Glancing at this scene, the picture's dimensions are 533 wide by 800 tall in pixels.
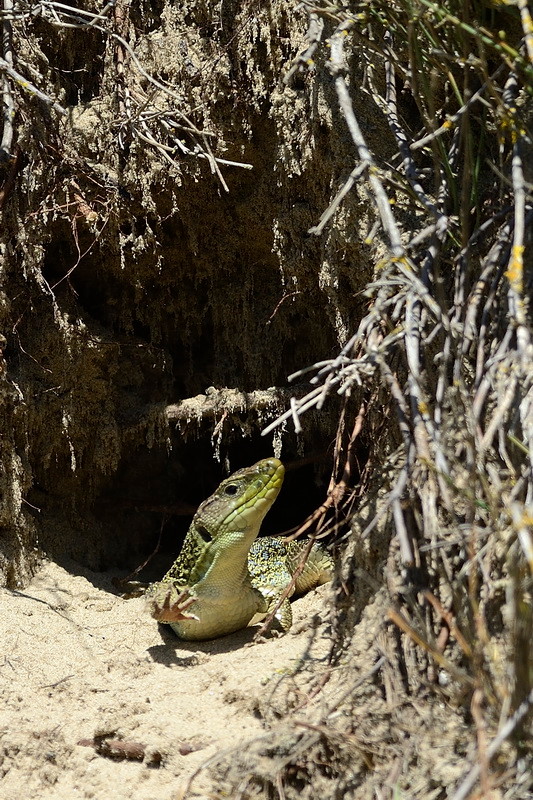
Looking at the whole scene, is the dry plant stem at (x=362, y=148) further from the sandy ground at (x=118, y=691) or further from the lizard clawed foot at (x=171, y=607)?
the lizard clawed foot at (x=171, y=607)

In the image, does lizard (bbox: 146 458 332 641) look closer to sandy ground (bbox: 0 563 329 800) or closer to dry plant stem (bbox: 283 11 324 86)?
sandy ground (bbox: 0 563 329 800)

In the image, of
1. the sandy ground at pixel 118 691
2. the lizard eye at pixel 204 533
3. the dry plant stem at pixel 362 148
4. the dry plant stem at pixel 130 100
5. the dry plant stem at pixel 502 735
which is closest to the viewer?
the dry plant stem at pixel 502 735

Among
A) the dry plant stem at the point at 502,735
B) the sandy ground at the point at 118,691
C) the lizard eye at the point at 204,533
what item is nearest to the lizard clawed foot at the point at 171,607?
the sandy ground at the point at 118,691

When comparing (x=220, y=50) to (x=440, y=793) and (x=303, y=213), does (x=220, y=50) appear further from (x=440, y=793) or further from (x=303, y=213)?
(x=440, y=793)

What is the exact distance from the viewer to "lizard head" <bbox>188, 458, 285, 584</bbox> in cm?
426

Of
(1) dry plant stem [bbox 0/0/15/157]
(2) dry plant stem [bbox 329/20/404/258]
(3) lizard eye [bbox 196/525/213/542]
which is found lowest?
(3) lizard eye [bbox 196/525/213/542]

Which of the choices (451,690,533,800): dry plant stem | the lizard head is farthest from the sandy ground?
(451,690,533,800): dry plant stem

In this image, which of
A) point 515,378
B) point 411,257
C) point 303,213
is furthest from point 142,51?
point 515,378

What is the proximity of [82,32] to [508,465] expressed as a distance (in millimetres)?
3844

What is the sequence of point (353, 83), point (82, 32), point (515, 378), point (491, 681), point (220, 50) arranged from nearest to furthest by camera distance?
1. point (491, 681)
2. point (515, 378)
3. point (353, 83)
4. point (220, 50)
5. point (82, 32)

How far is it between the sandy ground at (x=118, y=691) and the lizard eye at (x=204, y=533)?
55cm

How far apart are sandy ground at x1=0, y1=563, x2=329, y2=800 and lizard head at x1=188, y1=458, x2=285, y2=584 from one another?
45 centimetres

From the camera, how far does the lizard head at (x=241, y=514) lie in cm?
426

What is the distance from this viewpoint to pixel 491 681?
7.11 feet
